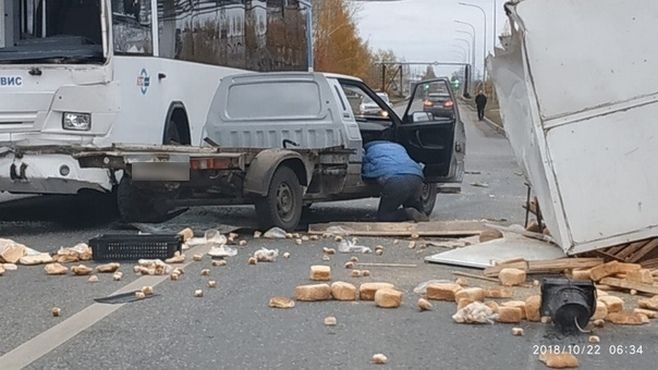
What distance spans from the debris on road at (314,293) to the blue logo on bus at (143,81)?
15.8 ft

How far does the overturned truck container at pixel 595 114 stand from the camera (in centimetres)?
805

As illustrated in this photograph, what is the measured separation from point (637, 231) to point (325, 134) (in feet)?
14.8

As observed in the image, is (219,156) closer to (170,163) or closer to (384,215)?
(170,163)

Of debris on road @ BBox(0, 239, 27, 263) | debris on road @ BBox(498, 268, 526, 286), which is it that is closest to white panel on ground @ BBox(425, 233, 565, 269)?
debris on road @ BBox(498, 268, 526, 286)

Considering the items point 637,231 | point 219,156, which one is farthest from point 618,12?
point 219,156

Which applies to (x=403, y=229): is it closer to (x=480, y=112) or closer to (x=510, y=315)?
(x=510, y=315)

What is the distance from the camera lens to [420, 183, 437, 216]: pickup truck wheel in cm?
1289

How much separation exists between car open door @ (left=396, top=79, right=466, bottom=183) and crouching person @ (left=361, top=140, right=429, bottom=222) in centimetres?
50

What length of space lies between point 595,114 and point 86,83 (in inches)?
210

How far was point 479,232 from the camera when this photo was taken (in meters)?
10.6

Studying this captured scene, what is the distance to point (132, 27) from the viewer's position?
36.3 feet

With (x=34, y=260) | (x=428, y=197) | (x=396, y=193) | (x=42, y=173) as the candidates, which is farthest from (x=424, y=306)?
(x=428, y=197)

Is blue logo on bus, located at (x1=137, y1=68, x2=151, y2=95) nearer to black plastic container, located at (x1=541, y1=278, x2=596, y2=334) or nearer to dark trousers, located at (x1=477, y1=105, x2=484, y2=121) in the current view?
black plastic container, located at (x1=541, y1=278, x2=596, y2=334)

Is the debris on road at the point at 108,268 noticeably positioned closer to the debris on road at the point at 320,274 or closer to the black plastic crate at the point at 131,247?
the black plastic crate at the point at 131,247
